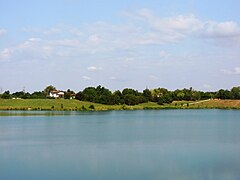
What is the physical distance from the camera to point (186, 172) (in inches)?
776

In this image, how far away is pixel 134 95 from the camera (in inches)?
4774

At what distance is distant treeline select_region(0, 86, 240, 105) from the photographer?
11325 cm

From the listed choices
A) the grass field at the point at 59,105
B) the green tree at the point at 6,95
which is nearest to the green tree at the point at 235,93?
the grass field at the point at 59,105

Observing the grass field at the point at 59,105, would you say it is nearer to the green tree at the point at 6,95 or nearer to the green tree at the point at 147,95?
the green tree at the point at 147,95

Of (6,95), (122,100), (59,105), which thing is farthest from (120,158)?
(6,95)

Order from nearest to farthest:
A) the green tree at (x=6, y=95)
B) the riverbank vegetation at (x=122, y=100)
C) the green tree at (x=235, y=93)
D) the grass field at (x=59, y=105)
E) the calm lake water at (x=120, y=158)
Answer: the calm lake water at (x=120, y=158) → the grass field at (x=59, y=105) → the riverbank vegetation at (x=122, y=100) → the green tree at (x=6, y=95) → the green tree at (x=235, y=93)

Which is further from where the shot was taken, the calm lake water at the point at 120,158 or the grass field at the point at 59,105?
the grass field at the point at 59,105

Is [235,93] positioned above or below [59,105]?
above

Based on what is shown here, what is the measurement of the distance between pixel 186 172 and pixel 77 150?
9.93 m

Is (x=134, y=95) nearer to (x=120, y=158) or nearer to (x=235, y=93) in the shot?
(x=235, y=93)

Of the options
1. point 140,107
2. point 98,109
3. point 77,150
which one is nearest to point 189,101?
point 140,107

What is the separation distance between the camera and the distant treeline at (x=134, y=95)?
372 ft

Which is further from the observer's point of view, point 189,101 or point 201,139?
point 189,101

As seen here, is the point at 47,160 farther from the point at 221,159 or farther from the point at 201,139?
the point at 201,139
